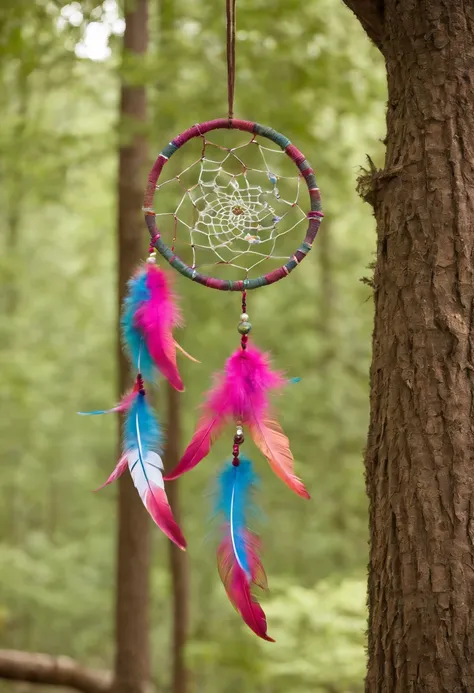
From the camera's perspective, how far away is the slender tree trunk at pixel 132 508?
5.68m

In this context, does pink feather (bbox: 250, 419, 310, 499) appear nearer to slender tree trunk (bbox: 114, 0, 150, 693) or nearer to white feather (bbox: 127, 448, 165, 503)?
white feather (bbox: 127, 448, 165, 503)

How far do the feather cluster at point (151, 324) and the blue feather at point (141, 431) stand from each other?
0.12m

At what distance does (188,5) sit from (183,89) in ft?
2.14

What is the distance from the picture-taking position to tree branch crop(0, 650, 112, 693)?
611 centimetres

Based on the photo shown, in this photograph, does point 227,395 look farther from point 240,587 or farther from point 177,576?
point 177,576

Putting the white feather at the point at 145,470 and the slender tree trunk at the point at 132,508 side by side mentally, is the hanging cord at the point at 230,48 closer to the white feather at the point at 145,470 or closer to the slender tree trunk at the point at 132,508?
the white feather at the point at 145,470

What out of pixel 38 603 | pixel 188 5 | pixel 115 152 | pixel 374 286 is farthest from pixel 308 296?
pixel 38 603

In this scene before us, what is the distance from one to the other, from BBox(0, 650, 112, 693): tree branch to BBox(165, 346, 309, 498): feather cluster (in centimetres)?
473

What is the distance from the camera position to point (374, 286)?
217cm

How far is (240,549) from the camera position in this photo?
2.03m

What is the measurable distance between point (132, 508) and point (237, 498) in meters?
3.79

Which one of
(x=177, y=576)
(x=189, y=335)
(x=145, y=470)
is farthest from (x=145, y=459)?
(x=177, y=576)

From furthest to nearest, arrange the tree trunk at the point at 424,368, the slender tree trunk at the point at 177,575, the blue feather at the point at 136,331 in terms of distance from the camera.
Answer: the slender tree trunk at the point at 177,575
the blue feather at the point at 136,331
the tree trunk at the point at 424,368

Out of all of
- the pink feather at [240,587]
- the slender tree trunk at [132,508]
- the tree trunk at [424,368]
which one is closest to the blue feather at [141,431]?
the pink feather at [240,587]
